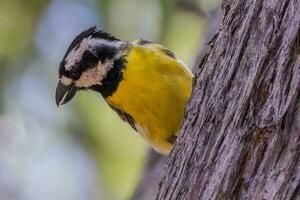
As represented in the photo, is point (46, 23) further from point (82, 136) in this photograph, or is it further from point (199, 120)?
point (199, 120)

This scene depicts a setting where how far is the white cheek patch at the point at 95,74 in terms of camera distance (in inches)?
117

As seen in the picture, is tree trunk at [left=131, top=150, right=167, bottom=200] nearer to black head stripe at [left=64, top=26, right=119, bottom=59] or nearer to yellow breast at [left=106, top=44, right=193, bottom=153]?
yellow breast at [left=106, top=44, right=193, bottom=153]

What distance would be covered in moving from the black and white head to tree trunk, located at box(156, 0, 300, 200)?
3.33ft

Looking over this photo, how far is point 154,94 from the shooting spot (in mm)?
2783

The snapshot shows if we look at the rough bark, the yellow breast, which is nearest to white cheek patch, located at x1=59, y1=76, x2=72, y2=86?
the yellow breast

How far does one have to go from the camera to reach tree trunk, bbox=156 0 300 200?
1681 millimetres

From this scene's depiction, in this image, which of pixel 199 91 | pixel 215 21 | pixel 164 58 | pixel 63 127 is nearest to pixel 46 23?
pixel 63 127

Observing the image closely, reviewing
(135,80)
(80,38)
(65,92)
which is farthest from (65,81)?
(135,80)

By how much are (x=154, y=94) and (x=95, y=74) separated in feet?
1.03

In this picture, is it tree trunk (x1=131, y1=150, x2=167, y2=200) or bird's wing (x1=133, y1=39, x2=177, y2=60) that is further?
tree trunk (x1=131, y1=150, x2=167, y2=200)

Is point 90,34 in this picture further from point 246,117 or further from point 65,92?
point 246,117

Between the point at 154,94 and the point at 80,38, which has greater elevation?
the point at 80,38

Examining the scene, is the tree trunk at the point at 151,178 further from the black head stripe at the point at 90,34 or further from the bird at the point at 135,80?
the black head stripe at the point at 90,34

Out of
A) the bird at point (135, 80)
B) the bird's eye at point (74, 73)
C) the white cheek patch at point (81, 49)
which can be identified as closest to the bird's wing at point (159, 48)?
the bird at point (135, 80)
